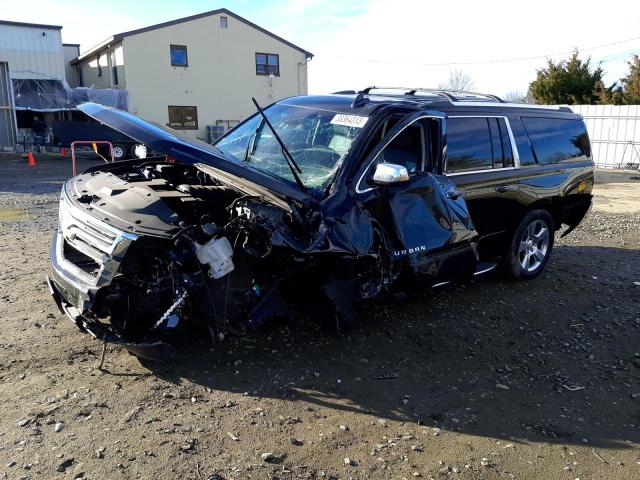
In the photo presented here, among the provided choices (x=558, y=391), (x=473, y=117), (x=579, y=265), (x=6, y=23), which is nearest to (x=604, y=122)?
(x=579, y=265)

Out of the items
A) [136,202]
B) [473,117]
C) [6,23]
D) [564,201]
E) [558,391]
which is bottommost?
[558,391]

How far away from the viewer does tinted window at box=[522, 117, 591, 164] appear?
6059mm

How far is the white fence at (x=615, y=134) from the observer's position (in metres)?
20.7

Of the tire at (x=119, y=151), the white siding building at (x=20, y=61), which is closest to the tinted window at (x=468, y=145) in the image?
the tire at (x=119, y=151)

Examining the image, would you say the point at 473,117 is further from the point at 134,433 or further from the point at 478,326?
the point at 134,433

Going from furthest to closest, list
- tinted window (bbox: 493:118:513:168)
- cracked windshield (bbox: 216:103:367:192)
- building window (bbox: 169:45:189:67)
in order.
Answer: building window (bbox: 169:45:189:67) → tinted window (bbox: 493:118:513:168) → cracked windshield (bbox: 216:103:367:192)

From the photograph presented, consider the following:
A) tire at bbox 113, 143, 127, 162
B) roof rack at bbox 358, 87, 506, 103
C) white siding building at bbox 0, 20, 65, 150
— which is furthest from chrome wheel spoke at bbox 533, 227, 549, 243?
white siding building at bbox 0, 20, 65, 150

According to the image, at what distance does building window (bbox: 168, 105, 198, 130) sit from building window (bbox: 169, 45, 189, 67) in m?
2.39

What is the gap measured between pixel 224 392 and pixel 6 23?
29226mm

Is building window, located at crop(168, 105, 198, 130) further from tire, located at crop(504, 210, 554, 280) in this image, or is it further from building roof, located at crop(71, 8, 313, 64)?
tire, located at crop(504, 210, 554, 280)

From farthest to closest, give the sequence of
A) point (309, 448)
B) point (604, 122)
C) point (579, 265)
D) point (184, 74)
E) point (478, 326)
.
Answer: point (184, 74) < point (604, 122) < point (579, 265) < point (478, 326) < point (309, 448)

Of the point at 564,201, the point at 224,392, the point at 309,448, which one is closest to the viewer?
the point at 309,448

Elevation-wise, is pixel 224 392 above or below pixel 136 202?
below

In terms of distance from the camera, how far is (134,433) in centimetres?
322
